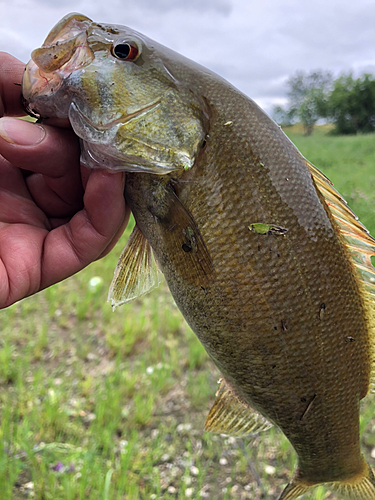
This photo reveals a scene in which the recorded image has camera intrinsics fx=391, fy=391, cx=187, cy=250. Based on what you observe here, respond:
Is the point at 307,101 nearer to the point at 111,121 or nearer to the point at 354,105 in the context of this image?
the point at 354,105

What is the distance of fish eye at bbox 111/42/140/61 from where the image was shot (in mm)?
1133

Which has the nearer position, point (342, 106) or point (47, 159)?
point (47, 159)

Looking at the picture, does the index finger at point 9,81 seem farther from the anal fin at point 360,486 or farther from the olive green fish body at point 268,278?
the anal fin at point 360,486

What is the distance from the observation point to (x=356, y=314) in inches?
48.8

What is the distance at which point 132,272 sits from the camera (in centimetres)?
138

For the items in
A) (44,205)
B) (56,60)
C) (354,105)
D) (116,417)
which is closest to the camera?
(56,60)

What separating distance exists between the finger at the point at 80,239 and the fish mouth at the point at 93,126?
0.83 feet

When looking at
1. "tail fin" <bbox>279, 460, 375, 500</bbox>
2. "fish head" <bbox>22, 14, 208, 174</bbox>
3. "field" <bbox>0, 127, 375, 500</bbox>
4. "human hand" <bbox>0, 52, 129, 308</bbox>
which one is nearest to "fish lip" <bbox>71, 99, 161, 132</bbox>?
"fish head" <bbox>22, 14, 208, 174</bbox>

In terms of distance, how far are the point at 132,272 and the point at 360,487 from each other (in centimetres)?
115

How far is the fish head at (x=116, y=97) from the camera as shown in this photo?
3.56ft

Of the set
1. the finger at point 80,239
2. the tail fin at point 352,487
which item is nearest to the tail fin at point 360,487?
the tail fin at point 352,487

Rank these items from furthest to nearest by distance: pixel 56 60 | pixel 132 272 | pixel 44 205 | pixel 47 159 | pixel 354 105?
pixel 354 105 < pixel 44 205 < pixel 132 272 < pixel 47 159 < pixel 56 60

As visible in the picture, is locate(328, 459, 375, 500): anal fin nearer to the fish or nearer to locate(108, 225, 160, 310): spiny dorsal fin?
the fish

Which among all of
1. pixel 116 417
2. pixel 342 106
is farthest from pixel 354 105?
pixel 116 417
